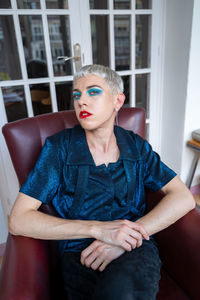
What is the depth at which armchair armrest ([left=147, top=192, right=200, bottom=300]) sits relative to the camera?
90cm

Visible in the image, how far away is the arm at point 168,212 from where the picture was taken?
3.18 feet

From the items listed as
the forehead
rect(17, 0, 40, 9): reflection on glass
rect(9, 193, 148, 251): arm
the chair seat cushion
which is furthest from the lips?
rect(17, 0, 40, 9): reflection on glass

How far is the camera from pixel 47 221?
91 centimetres

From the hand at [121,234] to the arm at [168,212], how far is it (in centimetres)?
6

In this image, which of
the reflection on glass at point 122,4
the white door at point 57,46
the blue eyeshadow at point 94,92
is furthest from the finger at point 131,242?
the reflection on glass at point 122,4

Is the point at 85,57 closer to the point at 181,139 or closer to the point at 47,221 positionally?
the point at 181,139

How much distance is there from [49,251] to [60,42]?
138 centimetres

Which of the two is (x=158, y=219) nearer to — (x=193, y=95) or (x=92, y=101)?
(x=92, y=101)

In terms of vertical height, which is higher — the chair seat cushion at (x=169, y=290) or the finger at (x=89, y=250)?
the finger at (x=89, y=250)

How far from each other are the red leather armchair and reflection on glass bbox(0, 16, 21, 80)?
0.64 m

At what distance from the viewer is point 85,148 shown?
106cm

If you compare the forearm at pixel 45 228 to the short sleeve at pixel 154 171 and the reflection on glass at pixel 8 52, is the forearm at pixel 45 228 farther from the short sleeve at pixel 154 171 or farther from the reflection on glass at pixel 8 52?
the reflection on glass at pixel 8 52

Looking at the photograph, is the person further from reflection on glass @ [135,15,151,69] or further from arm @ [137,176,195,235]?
reflection on glass @ [135,15,151,69]

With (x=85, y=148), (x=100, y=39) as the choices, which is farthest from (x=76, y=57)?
(x=85, y=148)
